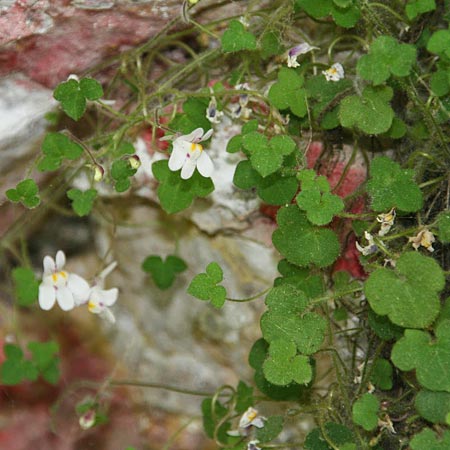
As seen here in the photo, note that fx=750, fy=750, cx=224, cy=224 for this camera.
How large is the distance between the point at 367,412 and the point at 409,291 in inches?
10.6

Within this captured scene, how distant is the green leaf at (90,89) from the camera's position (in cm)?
160

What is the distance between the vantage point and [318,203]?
4.80ft

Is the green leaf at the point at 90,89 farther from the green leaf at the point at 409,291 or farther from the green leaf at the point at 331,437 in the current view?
the green leaf at the point at 331,437

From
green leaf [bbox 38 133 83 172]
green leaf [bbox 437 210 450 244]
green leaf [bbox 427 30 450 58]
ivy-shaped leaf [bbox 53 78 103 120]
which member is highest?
green leaf [bbox 427 30 450 58]

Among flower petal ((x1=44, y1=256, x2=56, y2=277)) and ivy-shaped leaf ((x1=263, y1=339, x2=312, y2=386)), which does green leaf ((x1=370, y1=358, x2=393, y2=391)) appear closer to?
ivy-shaped leaf ((x1=263, y1=339, x2=312, y2=386))

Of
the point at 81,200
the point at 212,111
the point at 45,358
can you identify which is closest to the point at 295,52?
the point at 212,111

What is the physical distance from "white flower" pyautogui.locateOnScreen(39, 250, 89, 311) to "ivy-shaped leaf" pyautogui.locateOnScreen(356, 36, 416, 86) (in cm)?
81

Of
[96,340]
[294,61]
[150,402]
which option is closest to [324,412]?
[294,61]

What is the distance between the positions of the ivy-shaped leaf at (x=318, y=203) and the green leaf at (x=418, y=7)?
40cm

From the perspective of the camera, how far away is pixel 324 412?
1.63 metres

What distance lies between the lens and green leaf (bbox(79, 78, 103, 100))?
63.0 inches

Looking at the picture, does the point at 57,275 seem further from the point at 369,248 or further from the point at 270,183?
the point at 369,248

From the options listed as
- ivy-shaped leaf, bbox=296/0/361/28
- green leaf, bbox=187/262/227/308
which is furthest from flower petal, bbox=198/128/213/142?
ivy-shaped leaf, bbox=296/0/361/28

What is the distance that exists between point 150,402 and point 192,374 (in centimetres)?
19
